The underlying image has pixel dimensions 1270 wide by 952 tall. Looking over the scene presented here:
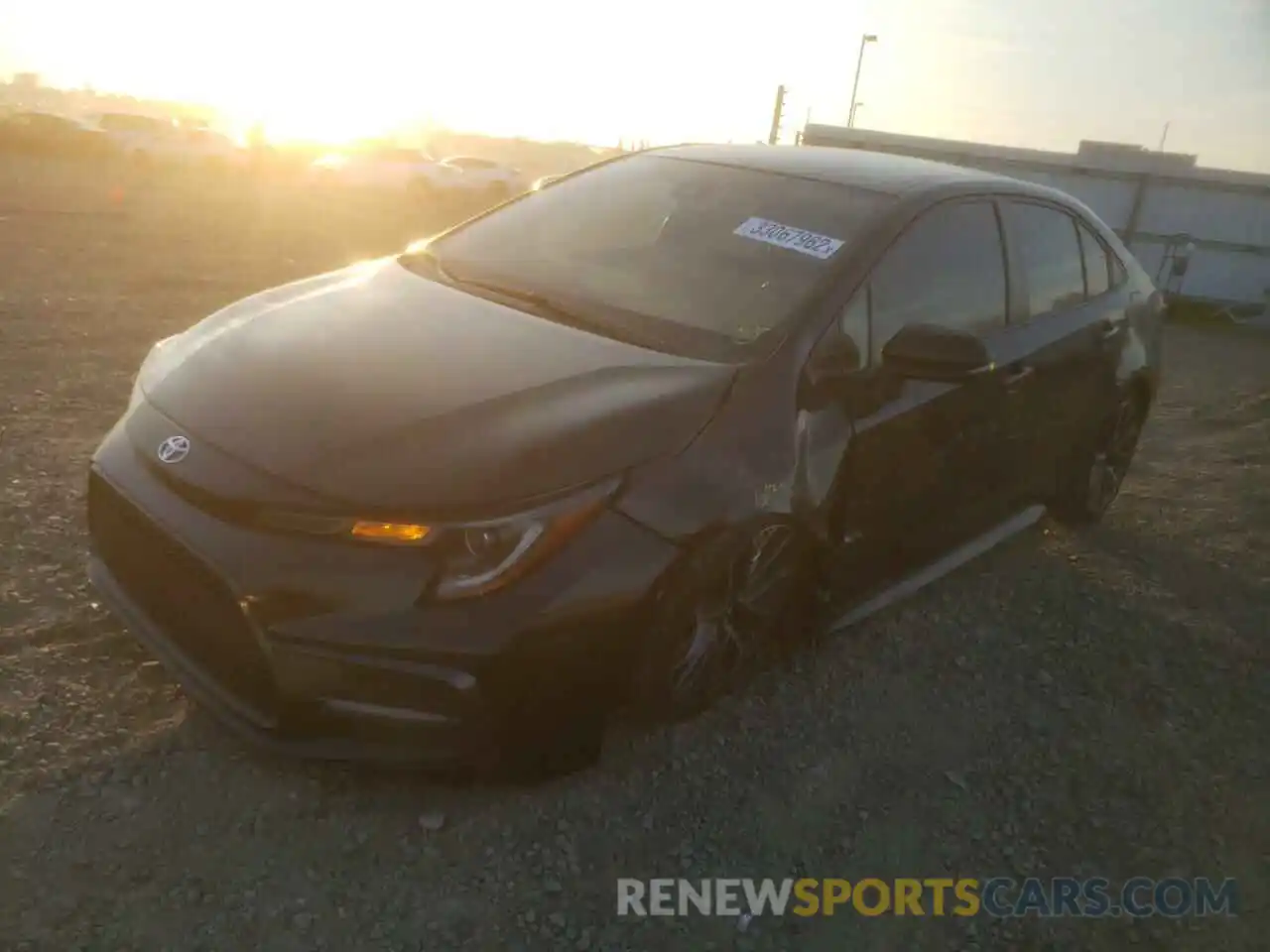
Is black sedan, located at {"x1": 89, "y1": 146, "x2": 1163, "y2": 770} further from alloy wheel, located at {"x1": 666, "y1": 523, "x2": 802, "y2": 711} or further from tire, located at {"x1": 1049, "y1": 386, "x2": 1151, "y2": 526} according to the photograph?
tire, located at {"x1": 1049, "y1": 386, "x2": 1151, "y2": 526}

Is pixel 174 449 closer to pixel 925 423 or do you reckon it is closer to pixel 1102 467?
pixel 925 423

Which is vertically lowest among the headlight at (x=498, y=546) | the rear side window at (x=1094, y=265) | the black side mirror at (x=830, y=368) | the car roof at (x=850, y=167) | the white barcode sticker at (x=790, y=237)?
the headlight at (x=498, y=546)

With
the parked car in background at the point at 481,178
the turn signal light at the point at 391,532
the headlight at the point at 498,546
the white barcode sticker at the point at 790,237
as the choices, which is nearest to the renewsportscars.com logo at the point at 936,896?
the headlight at the point at 498,546

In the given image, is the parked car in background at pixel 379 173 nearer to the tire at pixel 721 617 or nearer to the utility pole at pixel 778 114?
the utility pole at pixel 778 114

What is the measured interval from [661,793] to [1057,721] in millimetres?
1468

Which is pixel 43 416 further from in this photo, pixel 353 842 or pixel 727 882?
pixel 727 882

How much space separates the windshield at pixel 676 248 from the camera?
10.2ft

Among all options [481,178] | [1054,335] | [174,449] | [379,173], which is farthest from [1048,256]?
[481,178]

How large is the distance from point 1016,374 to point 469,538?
2.33 meters

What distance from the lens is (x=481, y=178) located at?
85.1 feet

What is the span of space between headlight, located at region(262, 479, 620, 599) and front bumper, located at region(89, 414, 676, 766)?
30mm

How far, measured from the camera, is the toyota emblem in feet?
8.25

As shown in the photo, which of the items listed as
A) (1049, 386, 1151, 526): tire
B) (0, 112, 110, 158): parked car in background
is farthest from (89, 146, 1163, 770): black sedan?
(0, 112, 110, 158): parked car in background

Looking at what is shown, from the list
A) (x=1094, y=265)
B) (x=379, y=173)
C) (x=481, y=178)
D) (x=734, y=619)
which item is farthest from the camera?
(x=481, y=178)
